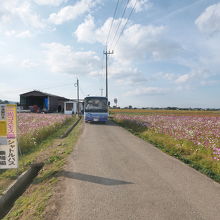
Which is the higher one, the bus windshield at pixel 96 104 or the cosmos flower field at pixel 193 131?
the bus windshield at pixel 96 104

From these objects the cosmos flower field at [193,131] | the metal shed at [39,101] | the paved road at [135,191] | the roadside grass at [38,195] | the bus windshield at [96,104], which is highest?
the metal shed at [39,101]

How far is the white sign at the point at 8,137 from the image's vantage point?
512cm

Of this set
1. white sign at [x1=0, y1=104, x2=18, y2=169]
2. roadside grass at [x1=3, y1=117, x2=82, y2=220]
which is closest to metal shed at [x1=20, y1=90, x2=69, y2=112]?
roadside grass at [x1=3, y1=117, x2=82, y2=220]

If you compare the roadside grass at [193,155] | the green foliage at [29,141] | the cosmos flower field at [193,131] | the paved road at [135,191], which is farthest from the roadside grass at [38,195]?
the cosmos flower field at [193,131]

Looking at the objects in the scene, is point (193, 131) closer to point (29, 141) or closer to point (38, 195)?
point (29, 141)

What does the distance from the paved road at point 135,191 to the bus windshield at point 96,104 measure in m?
12.6

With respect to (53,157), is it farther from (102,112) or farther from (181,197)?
(102,112)

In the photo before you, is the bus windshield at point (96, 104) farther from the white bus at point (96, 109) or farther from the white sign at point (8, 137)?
the white sign at point (8, 137)

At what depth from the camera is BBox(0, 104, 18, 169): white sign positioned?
5.12 m

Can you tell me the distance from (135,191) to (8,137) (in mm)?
3658

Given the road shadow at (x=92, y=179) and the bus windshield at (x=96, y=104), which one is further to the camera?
the bus windshield at (x=96, y=104)

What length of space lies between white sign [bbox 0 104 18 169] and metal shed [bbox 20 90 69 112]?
136 ft

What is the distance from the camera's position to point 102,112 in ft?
63.5

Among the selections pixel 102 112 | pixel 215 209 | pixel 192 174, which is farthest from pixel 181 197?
pixel 102 112
